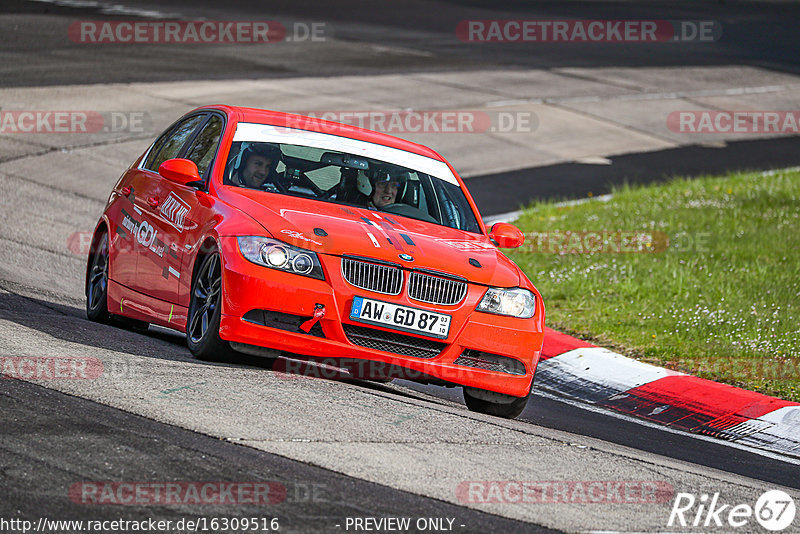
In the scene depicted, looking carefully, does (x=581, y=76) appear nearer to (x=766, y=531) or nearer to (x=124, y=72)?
(x=124, y=72)

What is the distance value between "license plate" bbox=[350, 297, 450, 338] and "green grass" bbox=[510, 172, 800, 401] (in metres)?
3.02

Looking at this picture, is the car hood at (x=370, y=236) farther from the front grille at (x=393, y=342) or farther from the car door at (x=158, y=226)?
the car door at (x=158, y=226)

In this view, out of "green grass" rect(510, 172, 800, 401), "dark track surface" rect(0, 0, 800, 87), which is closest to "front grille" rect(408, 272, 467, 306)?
"green grass" rect(510, 172, 800, 401)

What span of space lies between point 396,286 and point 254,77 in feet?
57.0

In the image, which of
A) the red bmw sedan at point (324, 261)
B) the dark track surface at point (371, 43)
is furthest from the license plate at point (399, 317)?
the dark track surface at point (371, 43)

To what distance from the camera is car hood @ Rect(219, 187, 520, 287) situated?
23.2 ft

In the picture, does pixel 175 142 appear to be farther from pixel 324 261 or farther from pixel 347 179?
pixel 324 261

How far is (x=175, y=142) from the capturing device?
9.10m

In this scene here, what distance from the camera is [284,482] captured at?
205 inches

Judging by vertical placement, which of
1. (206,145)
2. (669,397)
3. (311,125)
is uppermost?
(311,125)

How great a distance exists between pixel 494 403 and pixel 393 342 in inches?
37.6

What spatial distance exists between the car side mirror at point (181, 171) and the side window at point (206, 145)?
260mm

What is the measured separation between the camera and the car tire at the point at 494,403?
7.52 m

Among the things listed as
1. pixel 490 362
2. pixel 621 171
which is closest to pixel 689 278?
pixel 490 362
